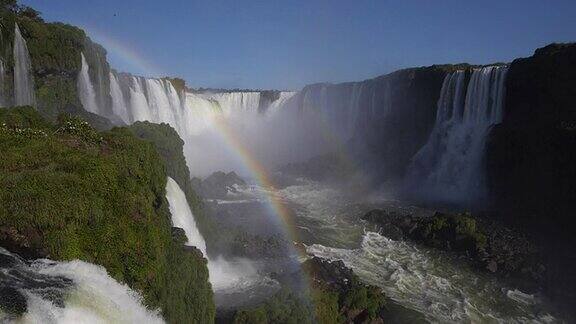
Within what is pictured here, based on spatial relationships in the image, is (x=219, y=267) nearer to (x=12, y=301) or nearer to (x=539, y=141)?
(x=12, y=301)

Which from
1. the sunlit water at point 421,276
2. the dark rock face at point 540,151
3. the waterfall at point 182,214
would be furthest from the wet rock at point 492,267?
the waterfall at point 182,214

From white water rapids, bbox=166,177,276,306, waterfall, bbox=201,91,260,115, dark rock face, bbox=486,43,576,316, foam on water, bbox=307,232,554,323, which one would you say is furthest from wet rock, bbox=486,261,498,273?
waterfall, bbox=201,91,260,115

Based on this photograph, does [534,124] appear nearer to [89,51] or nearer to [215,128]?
[89,51]

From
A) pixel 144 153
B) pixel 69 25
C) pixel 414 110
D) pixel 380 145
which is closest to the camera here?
pixel 144 153

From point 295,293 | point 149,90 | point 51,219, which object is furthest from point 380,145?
point 51,219

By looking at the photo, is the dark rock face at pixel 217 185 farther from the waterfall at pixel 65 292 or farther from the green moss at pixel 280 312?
the waterfall at pixel 65 292
